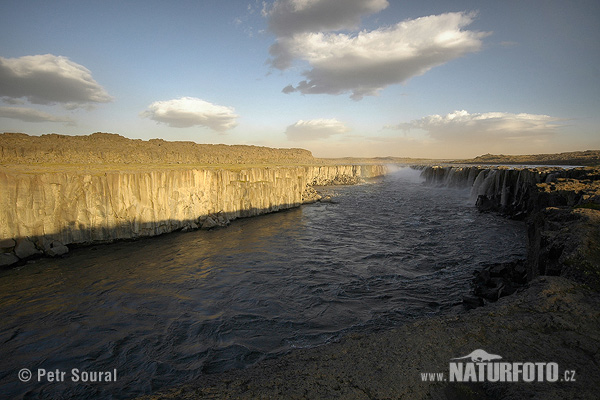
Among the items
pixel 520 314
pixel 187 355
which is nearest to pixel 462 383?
pixel 520 314

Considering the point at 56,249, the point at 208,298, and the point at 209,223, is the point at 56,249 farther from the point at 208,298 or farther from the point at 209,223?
the point at 208,298

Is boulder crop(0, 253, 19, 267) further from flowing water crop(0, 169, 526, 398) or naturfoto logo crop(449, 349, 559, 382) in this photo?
naturfoto logo crop(449, 349, 559, 382)

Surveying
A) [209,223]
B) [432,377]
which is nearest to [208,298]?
[432,377]

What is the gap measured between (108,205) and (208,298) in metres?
10.4

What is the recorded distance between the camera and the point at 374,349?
179 inches

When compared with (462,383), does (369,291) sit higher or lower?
lower

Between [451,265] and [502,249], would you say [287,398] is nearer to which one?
[451,265]

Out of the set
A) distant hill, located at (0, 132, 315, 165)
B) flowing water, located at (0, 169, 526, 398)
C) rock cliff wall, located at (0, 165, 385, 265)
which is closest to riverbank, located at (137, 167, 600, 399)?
flowing water, located at (0, 169, 526, 398)

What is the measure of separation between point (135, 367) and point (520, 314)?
8.42m

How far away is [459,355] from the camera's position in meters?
Result: 4.18

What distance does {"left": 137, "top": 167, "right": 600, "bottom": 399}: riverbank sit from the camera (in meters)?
3.58

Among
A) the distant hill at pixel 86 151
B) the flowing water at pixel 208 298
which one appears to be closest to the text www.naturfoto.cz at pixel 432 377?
the flowing water at pixel 208 298

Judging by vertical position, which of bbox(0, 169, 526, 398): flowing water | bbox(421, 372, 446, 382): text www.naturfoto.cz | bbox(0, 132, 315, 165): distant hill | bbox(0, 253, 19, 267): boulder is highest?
bbox(0, 132, 315, 165): distant hill

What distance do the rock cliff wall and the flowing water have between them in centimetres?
112
